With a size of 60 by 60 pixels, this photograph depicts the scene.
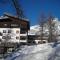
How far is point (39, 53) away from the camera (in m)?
3.54

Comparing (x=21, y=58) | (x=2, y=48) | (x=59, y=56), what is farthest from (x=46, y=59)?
(x=2, y=48)

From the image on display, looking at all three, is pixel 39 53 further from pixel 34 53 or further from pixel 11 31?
pixel 11 31

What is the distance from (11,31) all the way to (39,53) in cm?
4222

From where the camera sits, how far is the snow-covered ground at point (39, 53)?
337 cm

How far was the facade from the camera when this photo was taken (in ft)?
144

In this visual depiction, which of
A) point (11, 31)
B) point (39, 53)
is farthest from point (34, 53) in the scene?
point (11, 31)

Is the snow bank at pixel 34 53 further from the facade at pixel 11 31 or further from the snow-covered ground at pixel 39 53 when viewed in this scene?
the facade at pixel 11 31

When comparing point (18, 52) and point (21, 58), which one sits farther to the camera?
point (18, 52)

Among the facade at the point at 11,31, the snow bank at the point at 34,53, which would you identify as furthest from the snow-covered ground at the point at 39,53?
the facade at the point at 11,31

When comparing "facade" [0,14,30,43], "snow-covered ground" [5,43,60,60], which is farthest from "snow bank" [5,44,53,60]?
"facade" [0,14,30,43]

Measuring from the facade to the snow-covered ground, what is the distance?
129 feet

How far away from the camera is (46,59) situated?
10.9ft

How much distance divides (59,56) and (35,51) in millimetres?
468

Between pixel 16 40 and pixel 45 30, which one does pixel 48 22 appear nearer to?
pixel 45 30
